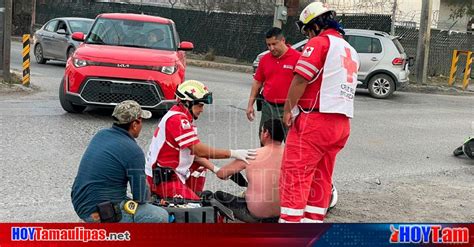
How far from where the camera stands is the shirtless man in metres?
5.16

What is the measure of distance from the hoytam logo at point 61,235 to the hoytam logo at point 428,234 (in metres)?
1.72

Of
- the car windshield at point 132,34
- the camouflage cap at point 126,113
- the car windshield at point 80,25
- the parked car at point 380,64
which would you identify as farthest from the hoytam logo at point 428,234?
the car windshield at point 80,25

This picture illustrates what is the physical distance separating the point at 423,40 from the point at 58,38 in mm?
12033

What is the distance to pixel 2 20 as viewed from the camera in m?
14.4

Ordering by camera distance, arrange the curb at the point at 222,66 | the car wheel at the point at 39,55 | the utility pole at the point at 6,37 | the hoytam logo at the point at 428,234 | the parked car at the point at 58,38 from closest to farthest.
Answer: the hoytam logo at the point at 428,234 < the utility pole at the point at 6,37 < the parked car at the point at 58,38 < the car wheel at the point at 39,55 < the curb at the point at 222,66

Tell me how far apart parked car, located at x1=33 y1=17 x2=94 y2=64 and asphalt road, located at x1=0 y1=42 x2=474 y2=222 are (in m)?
3.58

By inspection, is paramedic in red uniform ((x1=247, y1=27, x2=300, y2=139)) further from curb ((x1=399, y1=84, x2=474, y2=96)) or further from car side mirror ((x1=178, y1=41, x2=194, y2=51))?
curb ((x1=399, y1=84, x2=474, y2=96))

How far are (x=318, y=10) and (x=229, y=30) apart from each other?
24.3m

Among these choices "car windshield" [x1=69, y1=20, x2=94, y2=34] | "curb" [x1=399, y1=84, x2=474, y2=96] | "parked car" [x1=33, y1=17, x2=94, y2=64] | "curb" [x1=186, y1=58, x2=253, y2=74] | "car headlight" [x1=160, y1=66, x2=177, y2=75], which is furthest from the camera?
"curb" [x1=186, y1=58, x2=253, y2=74]

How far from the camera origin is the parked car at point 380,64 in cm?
1683

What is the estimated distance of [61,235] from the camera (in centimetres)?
383

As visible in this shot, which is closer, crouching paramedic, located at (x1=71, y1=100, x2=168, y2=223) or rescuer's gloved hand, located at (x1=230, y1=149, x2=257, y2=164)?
crouching paramedic, located at (x1=71, y1=100, x2=168, y2=223)

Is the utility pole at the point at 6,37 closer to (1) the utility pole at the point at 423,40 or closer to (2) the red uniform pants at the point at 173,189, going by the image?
(2) the red uniform pants at the point at 173,189

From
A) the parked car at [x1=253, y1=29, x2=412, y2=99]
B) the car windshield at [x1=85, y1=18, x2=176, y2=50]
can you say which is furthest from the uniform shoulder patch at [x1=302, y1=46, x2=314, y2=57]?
the parked car at [x1=253, y1=29, x2=412, y2=99]
